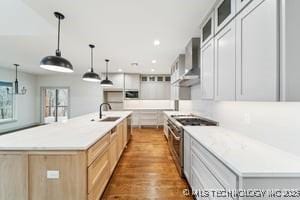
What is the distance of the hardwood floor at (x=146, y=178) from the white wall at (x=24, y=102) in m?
6.30

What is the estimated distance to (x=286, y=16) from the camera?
1.08 metres

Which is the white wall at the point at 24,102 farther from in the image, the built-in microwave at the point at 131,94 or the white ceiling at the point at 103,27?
the built-in microwave at the point at 131,94

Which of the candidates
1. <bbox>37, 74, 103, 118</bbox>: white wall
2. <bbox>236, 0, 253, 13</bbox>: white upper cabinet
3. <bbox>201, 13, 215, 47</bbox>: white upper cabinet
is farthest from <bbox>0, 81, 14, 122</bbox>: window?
<bbox>236, 0, 253, 13</bbox>: white upper cabinet

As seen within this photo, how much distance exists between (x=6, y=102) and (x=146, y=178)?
7.59 meters

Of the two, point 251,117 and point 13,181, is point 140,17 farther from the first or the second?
point 13,181

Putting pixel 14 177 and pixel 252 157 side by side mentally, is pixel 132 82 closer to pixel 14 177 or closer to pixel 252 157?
pixel 14 177

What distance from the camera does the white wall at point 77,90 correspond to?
910 centimetres

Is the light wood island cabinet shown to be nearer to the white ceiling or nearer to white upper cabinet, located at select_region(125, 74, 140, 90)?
the white ceiling

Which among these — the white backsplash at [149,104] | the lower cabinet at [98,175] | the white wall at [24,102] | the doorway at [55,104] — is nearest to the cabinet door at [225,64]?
the lower cabinet at [98,175]

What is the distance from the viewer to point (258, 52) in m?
1.33

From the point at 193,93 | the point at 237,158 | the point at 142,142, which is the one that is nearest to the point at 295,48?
the point at 237,158

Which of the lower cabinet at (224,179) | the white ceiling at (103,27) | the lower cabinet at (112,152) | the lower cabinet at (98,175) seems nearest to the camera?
the lower cabinet at (224,179)

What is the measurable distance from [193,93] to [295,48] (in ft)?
12.3

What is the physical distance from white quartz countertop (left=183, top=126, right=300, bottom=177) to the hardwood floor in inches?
46.5
